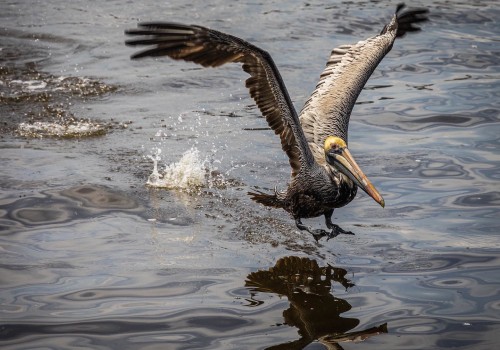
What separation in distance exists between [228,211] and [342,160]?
51.5 inches

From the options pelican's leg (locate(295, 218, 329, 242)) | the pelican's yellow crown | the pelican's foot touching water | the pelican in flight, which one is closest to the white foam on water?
the pelican in flight

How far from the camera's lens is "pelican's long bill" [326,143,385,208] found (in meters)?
7.28

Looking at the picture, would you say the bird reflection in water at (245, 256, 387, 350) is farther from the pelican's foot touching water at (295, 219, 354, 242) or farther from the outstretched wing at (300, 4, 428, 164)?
the outstretched wing at (300, 4, 428, 164)

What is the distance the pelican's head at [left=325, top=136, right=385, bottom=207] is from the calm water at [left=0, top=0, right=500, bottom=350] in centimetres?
63

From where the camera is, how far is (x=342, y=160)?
750 centimetres

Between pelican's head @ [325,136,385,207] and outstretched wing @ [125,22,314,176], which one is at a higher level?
outstretched wing @ [125,22,314,176]

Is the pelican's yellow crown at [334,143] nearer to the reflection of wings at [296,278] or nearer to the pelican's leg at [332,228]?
the pelican's leg at [332,228]

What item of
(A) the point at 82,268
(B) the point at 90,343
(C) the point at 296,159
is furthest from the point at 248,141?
(B) the point at 90,343

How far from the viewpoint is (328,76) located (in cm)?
905

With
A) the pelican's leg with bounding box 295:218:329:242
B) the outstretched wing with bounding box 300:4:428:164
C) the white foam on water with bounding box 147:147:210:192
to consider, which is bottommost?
the pelican's leg with bounding box 295:218:329:242

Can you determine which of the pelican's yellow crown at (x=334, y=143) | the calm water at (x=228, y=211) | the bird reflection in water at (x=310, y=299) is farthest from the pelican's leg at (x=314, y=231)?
the pelican's yellow crown at (x=334, y=143)

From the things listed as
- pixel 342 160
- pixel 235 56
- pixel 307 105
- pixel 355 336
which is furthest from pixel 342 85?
pixel 355 336

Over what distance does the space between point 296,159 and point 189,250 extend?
1225 millimetres

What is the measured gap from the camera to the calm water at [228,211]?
20.4 ft
